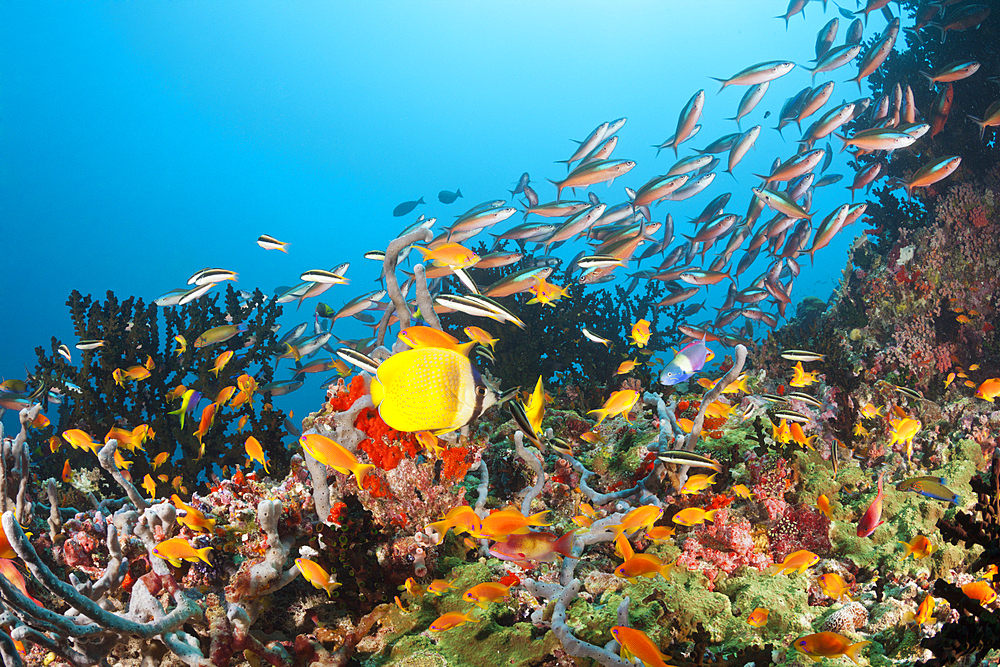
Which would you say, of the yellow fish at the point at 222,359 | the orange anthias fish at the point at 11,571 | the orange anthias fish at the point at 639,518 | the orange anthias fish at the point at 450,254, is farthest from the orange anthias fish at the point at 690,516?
the yellow fish at the point at 222,359

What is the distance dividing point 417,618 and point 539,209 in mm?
5263

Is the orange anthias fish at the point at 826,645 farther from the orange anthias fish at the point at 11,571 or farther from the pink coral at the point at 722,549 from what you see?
the orange anthias fish at the point at 11,571

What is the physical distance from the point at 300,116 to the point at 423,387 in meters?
119

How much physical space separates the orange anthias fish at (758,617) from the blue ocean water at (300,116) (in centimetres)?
7030

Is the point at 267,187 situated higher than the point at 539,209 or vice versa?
the point at 267,187

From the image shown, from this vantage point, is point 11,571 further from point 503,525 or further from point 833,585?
point 833,585

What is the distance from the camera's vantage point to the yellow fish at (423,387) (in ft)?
4.22

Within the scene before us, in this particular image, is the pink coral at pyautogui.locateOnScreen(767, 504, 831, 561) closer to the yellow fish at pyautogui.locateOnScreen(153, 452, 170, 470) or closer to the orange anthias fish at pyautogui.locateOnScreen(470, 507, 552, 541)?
the orange anthias fish at pyautogui.locateOnScreen(470, 507, 552, 541)

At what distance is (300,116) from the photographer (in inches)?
3932

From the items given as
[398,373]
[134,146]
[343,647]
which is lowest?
[343,647]

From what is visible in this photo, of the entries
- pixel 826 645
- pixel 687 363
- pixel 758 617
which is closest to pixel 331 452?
pixel 826 645

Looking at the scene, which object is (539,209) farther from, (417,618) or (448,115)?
(448,115)

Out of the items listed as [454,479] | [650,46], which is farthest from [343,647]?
[650,46]

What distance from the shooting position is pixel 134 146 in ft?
291
